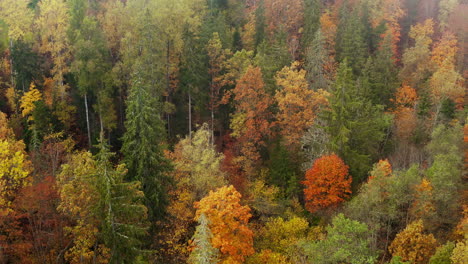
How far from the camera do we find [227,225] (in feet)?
90.2

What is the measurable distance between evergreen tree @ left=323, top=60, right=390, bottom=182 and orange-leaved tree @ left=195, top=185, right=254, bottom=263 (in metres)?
12.9

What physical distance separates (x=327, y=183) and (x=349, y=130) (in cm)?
605

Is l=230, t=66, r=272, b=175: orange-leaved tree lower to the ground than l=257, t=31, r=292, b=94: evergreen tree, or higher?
lower

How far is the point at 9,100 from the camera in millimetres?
45406

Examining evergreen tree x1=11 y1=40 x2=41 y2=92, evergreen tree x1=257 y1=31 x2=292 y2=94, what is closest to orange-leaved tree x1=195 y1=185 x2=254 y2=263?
evergreen tree x1=257 y1=31 x2=292 y2=94

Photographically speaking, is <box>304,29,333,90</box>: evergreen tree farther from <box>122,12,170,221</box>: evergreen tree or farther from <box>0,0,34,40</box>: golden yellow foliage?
<box>0,0,34,40</box>: golden yellow foliage

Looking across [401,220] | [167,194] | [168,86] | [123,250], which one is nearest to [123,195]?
[123,250]

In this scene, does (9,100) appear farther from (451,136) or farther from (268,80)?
(451,136)

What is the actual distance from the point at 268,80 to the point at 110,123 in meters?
18.8

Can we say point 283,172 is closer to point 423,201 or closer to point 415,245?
point 423,201

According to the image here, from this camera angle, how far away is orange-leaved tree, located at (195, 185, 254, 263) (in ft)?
87.7

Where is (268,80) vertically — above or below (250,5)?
below

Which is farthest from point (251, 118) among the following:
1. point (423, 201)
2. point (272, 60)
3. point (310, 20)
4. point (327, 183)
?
point (310, 20)

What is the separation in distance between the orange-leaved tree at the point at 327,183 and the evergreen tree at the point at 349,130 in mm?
2488
